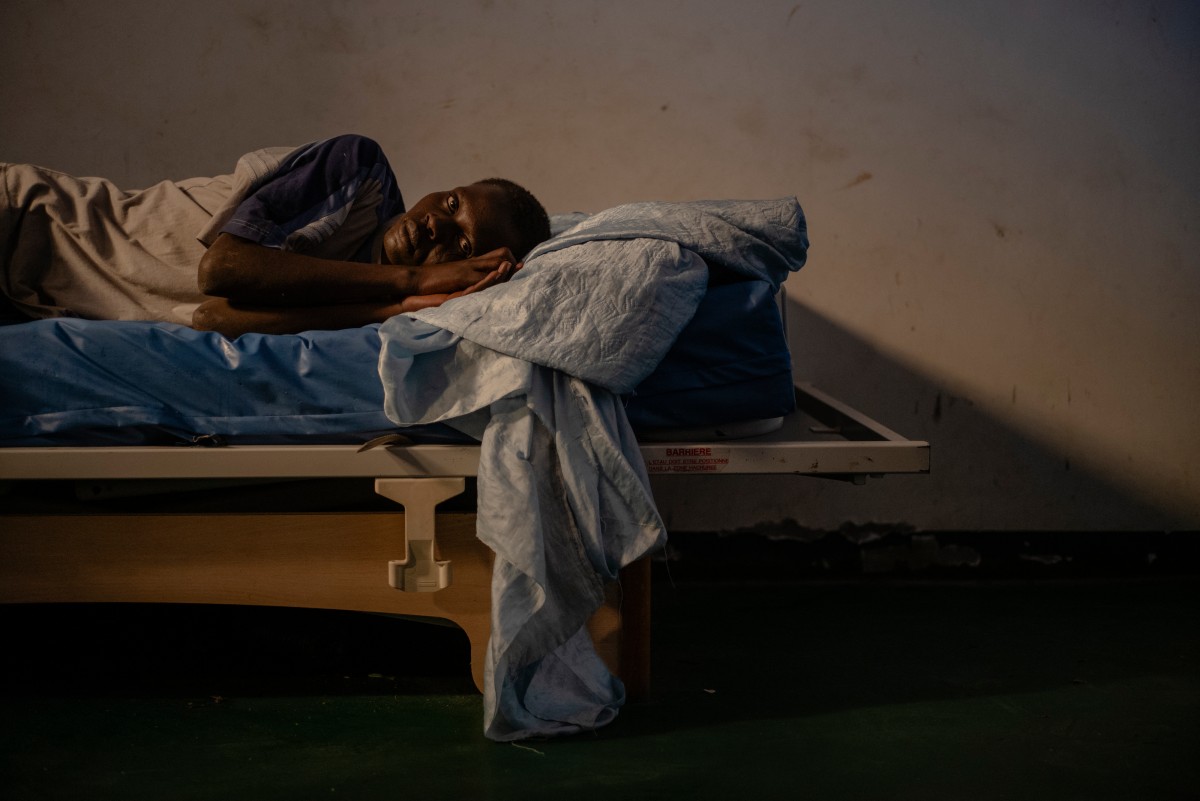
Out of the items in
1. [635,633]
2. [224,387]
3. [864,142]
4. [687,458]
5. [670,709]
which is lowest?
[670,709]

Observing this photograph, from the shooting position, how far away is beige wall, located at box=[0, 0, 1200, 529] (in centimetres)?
270

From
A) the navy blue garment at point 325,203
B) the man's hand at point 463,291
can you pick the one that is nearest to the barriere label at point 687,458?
the man's hand at point 463,291

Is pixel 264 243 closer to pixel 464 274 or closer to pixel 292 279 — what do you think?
pixel 292 279

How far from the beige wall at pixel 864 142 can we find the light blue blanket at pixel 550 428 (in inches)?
43.7

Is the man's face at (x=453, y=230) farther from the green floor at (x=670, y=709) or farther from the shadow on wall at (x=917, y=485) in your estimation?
the shadow on wall at (x=917, y=485)

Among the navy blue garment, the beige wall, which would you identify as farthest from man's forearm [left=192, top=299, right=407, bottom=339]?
the beige wall

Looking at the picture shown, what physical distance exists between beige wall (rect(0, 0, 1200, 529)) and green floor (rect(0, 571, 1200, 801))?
56 cm

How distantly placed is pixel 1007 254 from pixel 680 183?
0.88 metres

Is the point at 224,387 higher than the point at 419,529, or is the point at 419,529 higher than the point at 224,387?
the point at 224,387

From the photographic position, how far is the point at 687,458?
1734 mm

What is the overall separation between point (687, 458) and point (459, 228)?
0.69 m

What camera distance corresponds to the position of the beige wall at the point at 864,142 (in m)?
2.70

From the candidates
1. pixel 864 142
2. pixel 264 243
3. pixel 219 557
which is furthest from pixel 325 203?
pixel 864 142

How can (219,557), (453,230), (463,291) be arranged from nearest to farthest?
(219,557)
(463,291)
(453,230)
